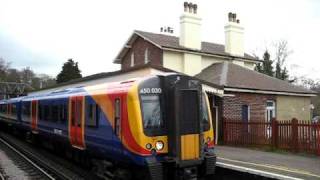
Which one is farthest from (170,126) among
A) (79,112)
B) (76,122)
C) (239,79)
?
(239,79)

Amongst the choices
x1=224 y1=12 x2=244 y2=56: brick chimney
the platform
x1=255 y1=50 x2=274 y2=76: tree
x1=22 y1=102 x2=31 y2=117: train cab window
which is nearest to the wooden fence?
the platform

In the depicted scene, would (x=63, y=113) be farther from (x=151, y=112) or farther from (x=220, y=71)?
(x=220, y=71)

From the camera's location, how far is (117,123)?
1084 cm

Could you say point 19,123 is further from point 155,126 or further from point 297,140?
point 155,126

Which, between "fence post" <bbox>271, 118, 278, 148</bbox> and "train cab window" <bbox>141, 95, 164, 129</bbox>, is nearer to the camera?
"train cab window" <bbox>141, 95, 164, 129</bbox>

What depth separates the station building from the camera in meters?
23.7

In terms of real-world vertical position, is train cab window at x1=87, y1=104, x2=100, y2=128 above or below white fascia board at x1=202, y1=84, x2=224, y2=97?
below

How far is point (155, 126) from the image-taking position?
33.2ft

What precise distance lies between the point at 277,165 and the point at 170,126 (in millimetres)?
4209

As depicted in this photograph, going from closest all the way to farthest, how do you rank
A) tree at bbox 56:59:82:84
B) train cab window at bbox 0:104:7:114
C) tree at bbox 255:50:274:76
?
train cab window at bbox 0:104:7:114, tree at bbox 255:50:274:76, tree at bbox 56:59:82:84

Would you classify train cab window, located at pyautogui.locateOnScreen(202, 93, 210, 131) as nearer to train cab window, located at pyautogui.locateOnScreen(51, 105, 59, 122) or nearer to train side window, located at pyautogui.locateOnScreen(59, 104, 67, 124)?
train side window, located at pyautogui.locateOnScreen(59, 104, 67, 124)

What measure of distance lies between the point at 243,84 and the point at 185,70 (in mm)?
5589

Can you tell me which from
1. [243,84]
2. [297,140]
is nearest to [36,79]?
[243,84]

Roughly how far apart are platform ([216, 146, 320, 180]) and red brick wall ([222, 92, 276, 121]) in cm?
664
